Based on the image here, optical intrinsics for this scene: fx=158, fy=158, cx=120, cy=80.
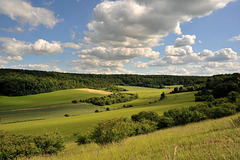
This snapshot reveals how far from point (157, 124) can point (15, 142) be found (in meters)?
31.3

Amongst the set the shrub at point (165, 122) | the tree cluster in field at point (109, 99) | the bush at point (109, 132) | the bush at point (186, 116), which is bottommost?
the tree cluster in field at point (109, 99)

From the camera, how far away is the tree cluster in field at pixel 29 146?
16406mm

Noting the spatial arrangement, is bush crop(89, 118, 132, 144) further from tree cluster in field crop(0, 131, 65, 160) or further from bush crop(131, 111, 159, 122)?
bush crop(131, 111, 159, 122)

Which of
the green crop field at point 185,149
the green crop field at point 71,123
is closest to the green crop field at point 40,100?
the green crop field at point 71,123

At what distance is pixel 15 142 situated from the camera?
1869cm

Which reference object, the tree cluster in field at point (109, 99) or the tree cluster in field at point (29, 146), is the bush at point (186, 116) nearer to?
the tree cluster in field at point (29, 146)

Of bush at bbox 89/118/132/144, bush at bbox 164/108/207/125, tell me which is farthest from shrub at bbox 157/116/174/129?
bush at bbox 89/118/132/144

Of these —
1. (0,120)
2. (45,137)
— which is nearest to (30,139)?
(45,137)

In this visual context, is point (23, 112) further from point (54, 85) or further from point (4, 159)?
point (4, 159)

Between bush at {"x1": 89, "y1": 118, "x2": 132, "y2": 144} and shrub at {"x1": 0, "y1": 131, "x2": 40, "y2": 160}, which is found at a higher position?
bush at {"x1": 89, "y1": 118, "x2": 132, "y2": 144}

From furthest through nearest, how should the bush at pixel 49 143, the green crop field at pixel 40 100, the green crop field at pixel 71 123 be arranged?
the green crop field at pixel 40 100 < the green crop field at pixel 71 123 < the bush at pixel 49 143

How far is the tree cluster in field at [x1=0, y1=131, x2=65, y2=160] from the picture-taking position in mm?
16406

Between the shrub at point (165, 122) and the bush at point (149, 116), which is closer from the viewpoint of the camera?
the shrub at point (165, 122)

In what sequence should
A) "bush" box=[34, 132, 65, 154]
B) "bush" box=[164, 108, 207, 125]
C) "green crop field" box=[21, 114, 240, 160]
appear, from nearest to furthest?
"green crop field" box=[21, 114, 240, 160] < "bush" box=[34, 132, 65, 154] < "bush" box=[164, 108, 207, 125]
